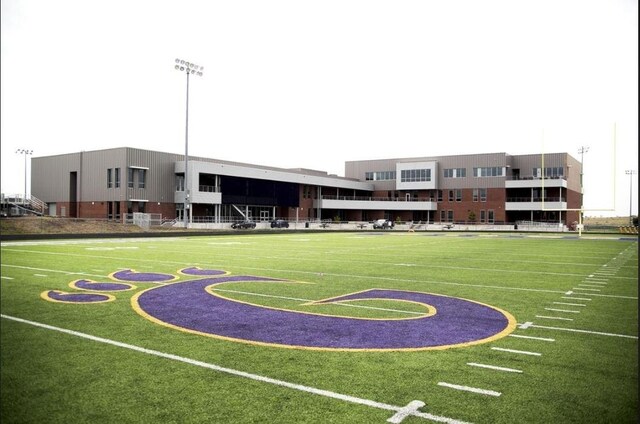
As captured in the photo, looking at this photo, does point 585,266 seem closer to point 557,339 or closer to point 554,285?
point 554,285

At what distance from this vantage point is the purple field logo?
6707mm

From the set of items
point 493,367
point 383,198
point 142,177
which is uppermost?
point 142,177

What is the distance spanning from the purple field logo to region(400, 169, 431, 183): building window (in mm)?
72599

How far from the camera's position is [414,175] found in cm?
8306

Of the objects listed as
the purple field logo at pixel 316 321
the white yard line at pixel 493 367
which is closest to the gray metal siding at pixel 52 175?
the purple field logo at pixel 316 321

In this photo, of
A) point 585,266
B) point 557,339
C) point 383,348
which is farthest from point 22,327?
point 585,266

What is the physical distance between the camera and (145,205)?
2159 inches

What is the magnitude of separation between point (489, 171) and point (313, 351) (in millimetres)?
75924

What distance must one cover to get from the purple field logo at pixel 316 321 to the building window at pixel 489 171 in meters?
70.1

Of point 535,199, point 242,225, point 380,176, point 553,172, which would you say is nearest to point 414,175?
point 380,176

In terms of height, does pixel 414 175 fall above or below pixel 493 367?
above

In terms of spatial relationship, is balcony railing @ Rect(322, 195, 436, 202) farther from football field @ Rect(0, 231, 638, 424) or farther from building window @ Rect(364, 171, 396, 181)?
football field @ Rect(0, 231, 638, 424)

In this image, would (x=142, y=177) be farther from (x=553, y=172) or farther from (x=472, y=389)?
(x=553, y=172)

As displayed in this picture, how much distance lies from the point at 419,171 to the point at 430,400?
79.8 metres
